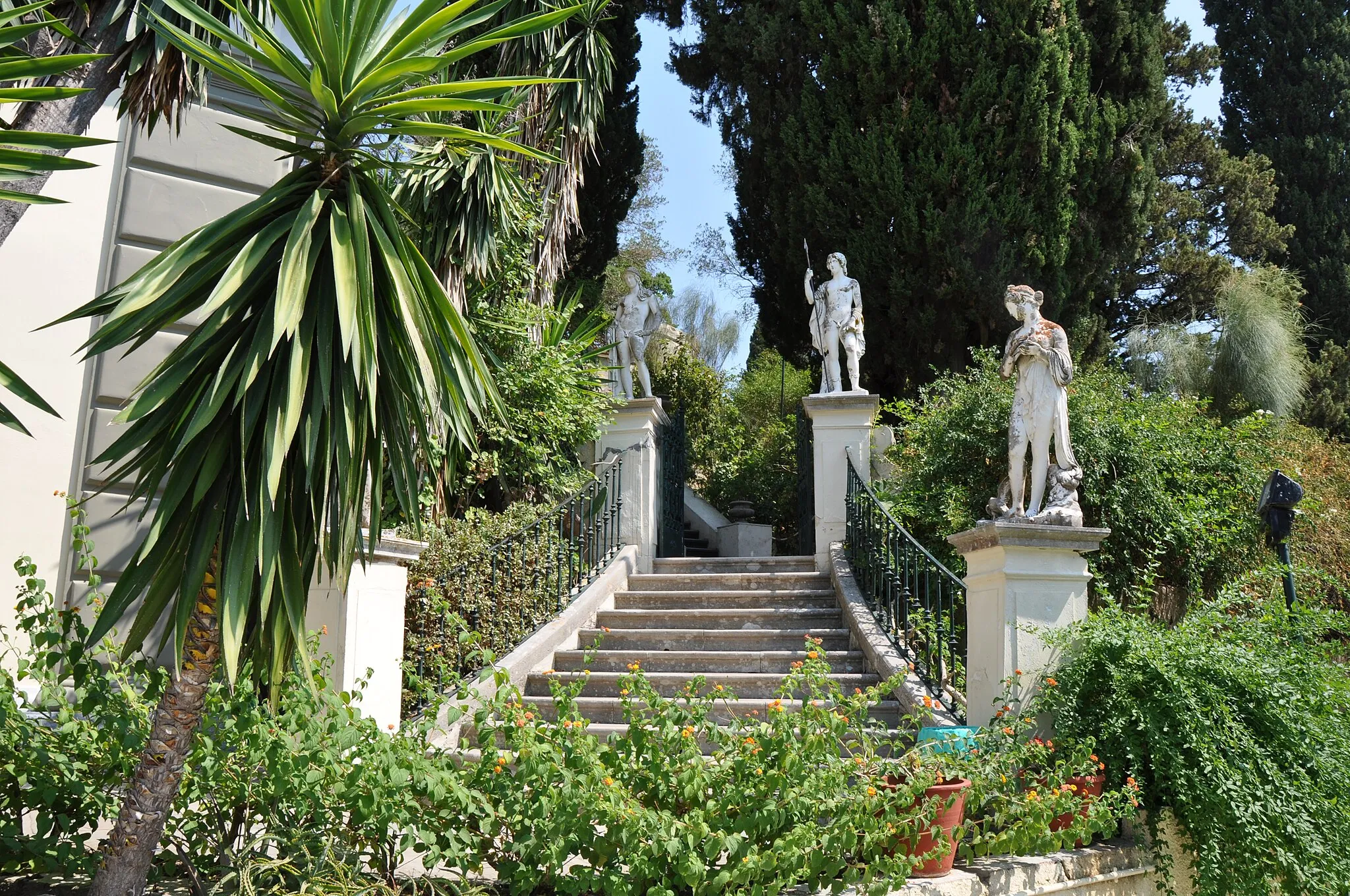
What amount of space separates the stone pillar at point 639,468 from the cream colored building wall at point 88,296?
15.5 ft

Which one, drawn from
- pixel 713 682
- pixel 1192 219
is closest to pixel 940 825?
pixel 713 682

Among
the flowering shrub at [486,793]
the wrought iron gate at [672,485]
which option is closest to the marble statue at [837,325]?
the wrought iron gate at [672,485]

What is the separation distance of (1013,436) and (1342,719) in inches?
85.6

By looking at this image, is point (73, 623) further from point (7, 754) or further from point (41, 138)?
point (41, 138)

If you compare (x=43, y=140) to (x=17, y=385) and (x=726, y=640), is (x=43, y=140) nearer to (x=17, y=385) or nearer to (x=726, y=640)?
(x=17, y=385)

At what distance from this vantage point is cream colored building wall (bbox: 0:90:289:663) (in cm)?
581

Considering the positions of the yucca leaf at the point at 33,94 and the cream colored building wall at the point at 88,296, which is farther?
the cream colored building wall at the point at 88,296

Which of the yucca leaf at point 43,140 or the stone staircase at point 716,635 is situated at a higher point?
the yucca leaf at point 43,140

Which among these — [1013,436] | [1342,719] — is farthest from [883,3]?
[1342,719]

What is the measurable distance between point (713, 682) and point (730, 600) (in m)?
1.62

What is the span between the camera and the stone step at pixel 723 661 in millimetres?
7695

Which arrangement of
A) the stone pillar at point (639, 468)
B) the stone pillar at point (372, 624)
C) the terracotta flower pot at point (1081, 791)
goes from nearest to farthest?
the terracotta flower pot at point (1081, 791)
the stone pillar at point (372, 624)
the stone pillar at point (639, 468)

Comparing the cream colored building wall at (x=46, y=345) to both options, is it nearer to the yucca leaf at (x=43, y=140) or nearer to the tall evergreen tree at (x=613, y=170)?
the yucca leaf at (x=43, y=140)

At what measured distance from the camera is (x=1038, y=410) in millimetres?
5945
